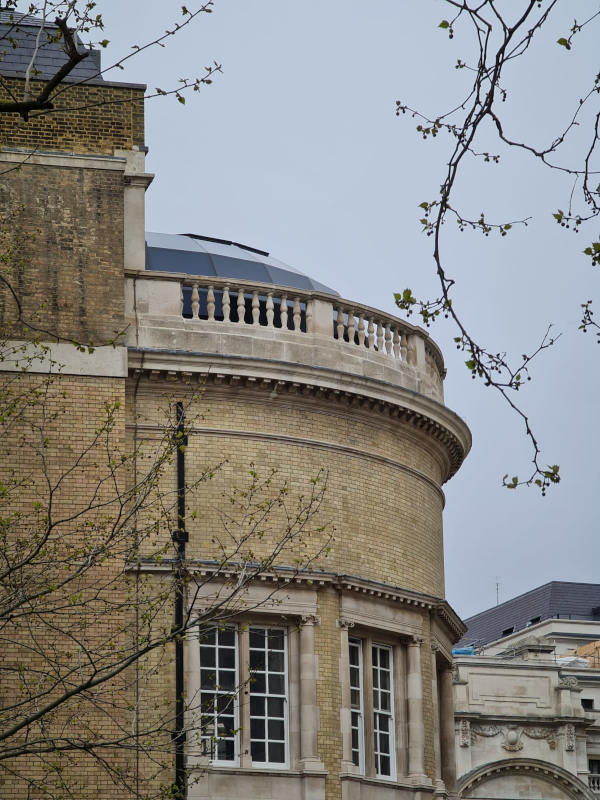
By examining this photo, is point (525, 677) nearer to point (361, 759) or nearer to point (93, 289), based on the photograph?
point (361, 759)

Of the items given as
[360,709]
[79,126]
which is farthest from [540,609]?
[79,126]

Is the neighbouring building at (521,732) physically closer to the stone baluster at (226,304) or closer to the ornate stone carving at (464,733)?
the ornate stone carving at (464,733)

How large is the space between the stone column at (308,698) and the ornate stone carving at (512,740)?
37.4 m

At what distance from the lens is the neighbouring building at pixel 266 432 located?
26.5 m

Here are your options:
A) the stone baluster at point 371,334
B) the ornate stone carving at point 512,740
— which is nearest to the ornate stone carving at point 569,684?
the ornate stone carving at point 512,740

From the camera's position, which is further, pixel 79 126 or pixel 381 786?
pixel 381 786

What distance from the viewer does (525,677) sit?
6488cm

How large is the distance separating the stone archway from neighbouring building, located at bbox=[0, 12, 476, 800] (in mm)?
33112

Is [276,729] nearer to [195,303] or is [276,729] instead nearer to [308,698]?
[308,698]

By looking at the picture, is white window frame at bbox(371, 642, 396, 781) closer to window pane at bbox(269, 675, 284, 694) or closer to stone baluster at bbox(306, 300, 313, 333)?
window pane at bbox(269, 675, 284, 694)

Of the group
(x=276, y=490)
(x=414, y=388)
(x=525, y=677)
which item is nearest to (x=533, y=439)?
(x=276, y=490)

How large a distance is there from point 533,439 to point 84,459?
572 inches

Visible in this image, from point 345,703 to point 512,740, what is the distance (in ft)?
121

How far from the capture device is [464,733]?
62.4 m
